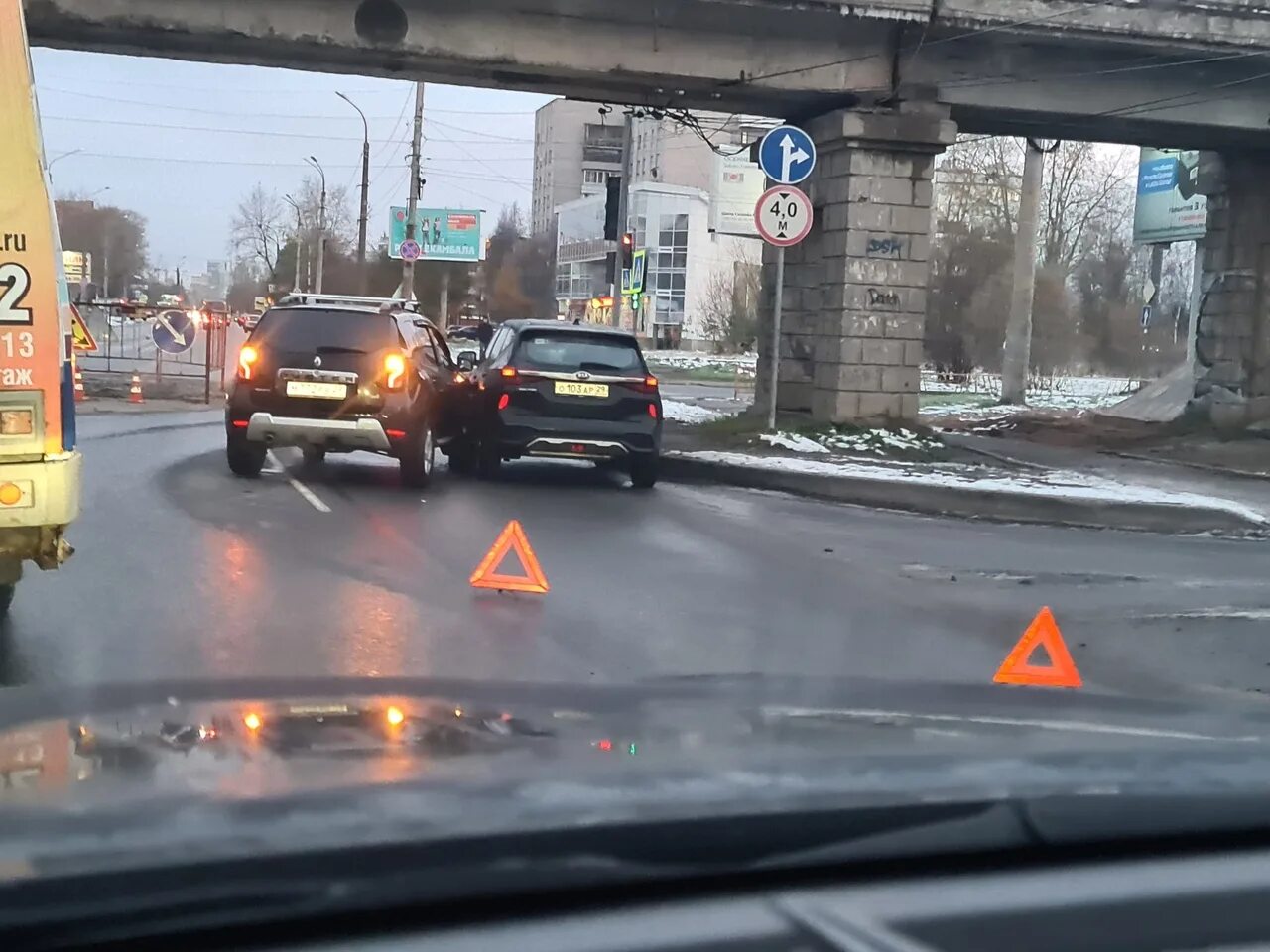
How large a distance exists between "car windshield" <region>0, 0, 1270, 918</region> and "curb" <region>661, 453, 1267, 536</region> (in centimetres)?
4

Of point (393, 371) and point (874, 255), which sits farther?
point (874, 255)

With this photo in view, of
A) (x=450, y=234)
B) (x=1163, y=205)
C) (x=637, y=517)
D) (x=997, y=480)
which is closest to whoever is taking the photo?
(x=637, y=517)

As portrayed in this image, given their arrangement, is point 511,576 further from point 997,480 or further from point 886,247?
point 886,247

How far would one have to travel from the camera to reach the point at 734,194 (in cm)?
4334

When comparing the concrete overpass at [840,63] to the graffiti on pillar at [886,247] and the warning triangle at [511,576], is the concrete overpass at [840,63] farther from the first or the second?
the warning triangle at [511,576]

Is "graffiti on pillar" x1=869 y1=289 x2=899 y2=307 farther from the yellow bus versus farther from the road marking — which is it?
the road marking

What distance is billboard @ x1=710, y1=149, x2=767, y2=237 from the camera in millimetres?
42875

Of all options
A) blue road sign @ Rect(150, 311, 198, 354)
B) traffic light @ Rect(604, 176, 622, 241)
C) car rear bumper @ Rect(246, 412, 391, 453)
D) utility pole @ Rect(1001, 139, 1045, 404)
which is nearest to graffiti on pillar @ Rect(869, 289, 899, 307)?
car rear bumper @ Rect(246, 412, 391, 453)

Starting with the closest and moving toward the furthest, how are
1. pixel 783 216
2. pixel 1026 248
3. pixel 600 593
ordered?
pixel 600 593 < pixel 783 216 < pixel 1026 248

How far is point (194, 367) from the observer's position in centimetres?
3036

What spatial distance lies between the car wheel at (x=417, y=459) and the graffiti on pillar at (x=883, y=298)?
704 centimetres

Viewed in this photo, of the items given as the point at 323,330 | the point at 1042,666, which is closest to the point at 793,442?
the point at 323,330

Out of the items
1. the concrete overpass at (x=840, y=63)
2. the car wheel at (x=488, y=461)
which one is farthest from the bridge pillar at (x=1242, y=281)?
the car wheel at (x=488, y=461)

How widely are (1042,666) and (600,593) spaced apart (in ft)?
9.54
